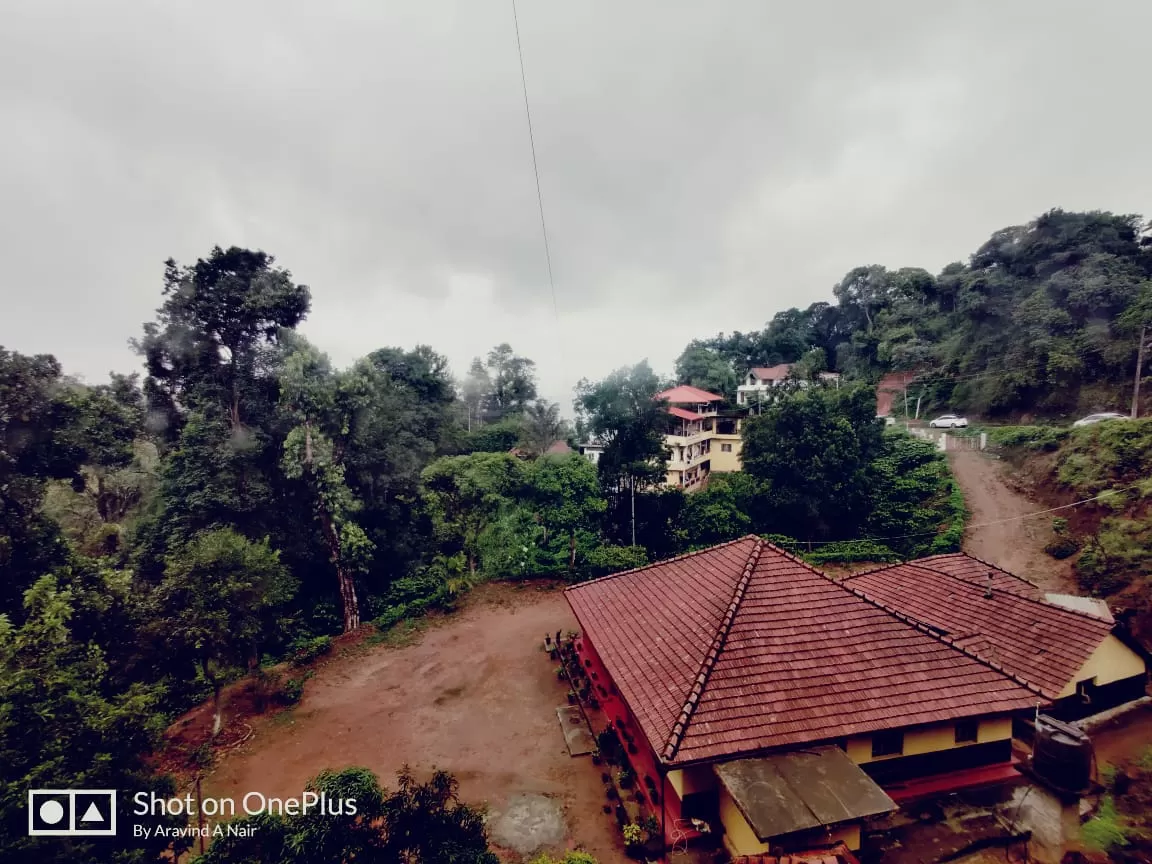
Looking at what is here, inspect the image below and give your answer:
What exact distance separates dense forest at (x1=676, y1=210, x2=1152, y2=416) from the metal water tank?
80.3 feet

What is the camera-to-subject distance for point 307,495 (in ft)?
60.4

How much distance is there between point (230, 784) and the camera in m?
10.0

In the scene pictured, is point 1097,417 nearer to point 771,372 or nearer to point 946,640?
point 946,640

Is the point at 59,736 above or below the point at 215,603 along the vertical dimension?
below

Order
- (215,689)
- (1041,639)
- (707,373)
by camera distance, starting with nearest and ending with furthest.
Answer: (1041,639) → (215,689) → (707,373)

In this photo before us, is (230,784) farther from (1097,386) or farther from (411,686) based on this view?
(1097,386)

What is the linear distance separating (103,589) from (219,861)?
968 centimetres

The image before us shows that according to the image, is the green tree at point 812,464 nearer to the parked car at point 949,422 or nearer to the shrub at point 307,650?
the parked car at point 949,422

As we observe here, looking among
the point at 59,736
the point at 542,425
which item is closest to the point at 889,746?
the point at 59,736

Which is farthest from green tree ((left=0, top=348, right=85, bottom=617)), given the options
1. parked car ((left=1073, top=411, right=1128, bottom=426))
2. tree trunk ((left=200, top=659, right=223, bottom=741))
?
parked car ((left=1073, top=411, right=1128, bottom=426))

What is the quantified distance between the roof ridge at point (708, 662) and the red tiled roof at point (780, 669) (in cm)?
2

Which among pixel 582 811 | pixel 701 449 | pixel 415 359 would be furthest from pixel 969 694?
pixel 415 359

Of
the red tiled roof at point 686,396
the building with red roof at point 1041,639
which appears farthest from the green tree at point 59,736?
the red tiled roof at point 686,396

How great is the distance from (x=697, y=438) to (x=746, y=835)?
98.8ft
